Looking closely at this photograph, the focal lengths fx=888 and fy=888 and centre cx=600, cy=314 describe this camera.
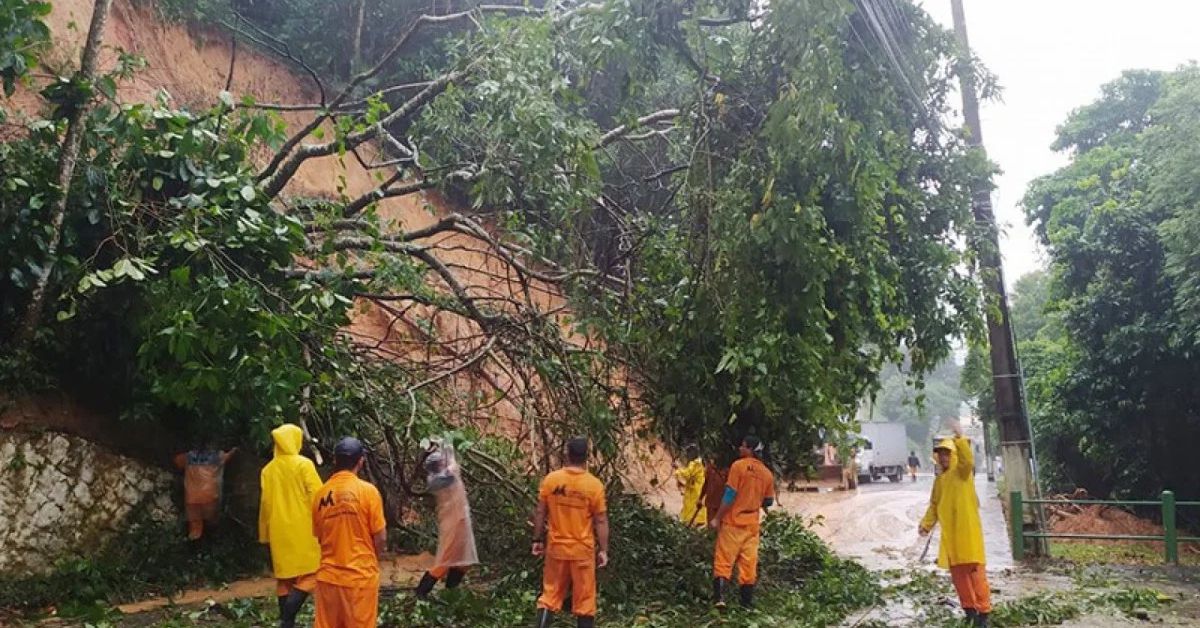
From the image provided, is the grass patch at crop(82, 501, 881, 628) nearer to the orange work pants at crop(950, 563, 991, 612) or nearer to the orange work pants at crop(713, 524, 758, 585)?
the orange work pants at crop(713, 524, 758, 585)

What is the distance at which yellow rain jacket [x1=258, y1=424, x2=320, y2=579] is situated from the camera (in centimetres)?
588

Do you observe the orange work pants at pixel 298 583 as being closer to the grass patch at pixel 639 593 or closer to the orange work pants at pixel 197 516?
the grass patch at pixel 639 593

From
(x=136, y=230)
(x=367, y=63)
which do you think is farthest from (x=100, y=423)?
(x=367, y=63)

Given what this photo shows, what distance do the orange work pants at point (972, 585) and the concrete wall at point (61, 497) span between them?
24.5 feet

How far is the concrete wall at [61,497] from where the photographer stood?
7664mm

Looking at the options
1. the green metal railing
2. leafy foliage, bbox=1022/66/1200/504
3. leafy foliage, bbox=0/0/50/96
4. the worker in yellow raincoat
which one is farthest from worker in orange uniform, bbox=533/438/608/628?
leafy foliage, bbox=1022/66/1200/504

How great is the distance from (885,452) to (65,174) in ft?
122

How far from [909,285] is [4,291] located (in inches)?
331

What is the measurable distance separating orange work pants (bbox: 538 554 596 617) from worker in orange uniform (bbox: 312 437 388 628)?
154 cm

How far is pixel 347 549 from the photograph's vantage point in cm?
483

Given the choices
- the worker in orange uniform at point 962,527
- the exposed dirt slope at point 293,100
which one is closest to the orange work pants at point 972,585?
the worker in orange uniform at point 962,527

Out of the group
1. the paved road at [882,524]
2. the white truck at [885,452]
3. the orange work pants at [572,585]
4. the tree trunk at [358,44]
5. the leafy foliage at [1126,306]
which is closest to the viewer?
the orange work pants at [572,585]

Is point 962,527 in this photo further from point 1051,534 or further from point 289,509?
point 1051,534

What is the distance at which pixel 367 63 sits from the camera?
1748 centimetres
